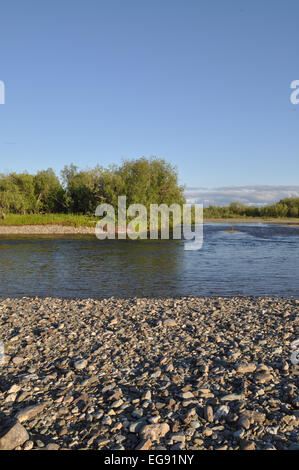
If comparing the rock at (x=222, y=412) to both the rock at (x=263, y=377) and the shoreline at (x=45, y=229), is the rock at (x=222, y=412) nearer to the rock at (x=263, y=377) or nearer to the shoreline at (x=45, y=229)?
the rock at (x=263, y=377)

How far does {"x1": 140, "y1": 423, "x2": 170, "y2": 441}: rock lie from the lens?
524cm

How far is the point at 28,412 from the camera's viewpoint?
5.89 metres

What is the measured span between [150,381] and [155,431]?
1.78 meters

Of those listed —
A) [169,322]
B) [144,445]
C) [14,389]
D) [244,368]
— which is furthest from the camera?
[169,322]

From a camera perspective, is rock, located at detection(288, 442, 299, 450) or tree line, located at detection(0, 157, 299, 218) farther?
tree line, located at detection(0, 157, 299, 218)

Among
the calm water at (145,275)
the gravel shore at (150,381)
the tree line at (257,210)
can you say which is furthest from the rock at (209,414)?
the tree line at (257,210)


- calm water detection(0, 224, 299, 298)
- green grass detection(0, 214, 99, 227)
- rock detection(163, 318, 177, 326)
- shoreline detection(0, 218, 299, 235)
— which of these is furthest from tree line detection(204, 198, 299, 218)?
rock detection(163, 318, 177, 326)

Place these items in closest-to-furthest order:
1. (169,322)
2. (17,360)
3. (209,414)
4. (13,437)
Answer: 1. (13,437)
2. (209,414)
3. (17,360)
4. (169,322)

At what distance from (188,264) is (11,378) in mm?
20522

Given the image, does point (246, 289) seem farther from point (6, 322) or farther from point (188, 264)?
point (6, 322)

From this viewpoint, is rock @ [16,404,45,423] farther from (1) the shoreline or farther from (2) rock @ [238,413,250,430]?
(1) the shoreline

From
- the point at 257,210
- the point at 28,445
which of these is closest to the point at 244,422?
the point at 28,445

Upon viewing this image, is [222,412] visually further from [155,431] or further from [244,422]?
[155,431]

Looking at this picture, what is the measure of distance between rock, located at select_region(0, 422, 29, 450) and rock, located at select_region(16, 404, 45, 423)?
1.35 feet
